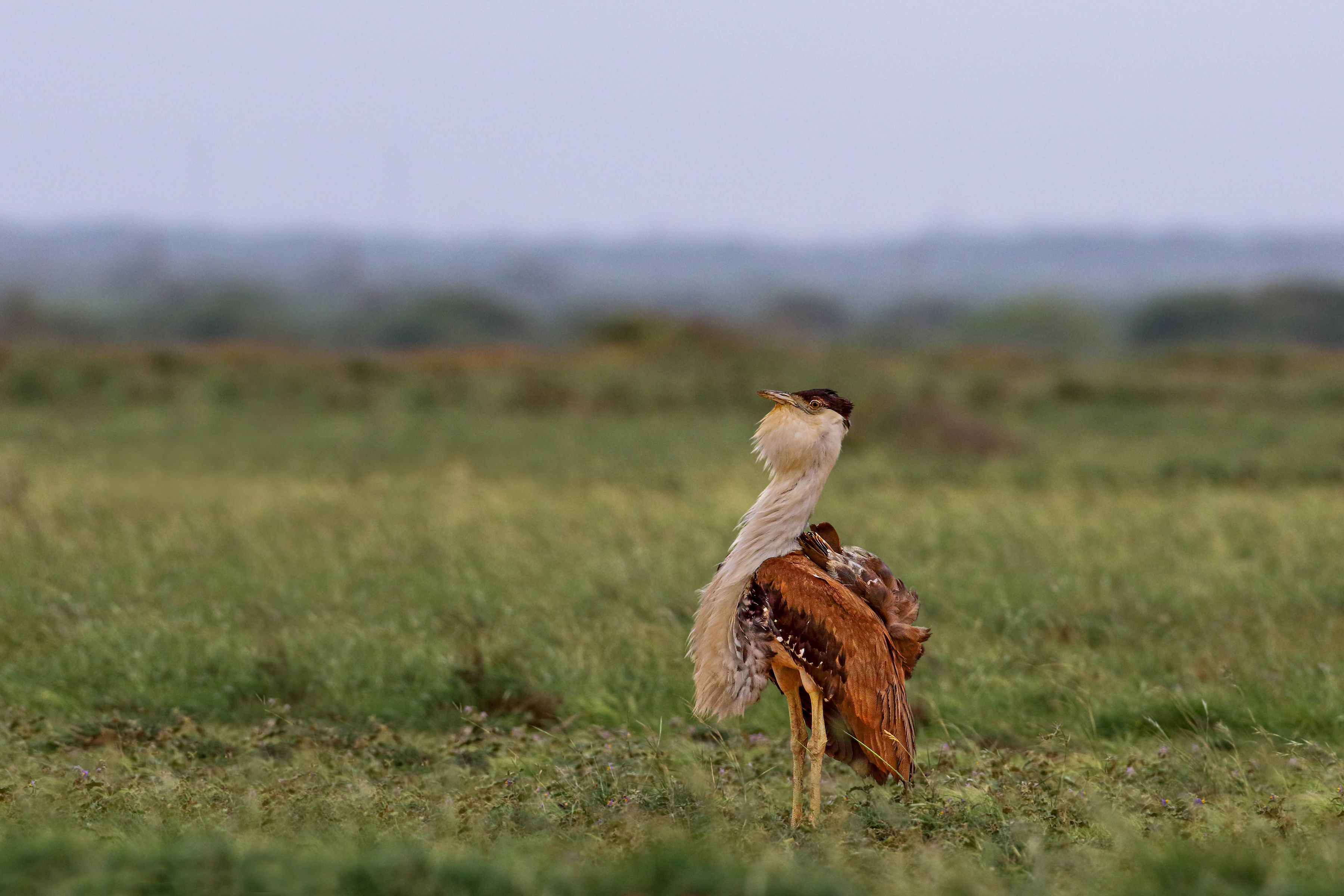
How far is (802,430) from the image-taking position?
16.8 feet

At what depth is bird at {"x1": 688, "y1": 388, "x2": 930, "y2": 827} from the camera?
16.8 feet

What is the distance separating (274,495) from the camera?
568 inches

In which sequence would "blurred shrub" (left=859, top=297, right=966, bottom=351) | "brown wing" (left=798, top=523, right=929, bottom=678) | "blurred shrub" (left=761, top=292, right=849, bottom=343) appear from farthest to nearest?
"blurred shrub" (left=761, top=292, right=849, bottom=343) < "blurred shrub" (left=859, top=297, right=966, bottom=351) < "brown wing" (left=798, top=523, right=929, bottom=678)

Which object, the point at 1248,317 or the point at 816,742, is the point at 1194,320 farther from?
the point at 816,742

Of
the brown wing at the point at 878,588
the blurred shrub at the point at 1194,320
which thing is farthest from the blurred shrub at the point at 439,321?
the brown wing at the point at 878,588

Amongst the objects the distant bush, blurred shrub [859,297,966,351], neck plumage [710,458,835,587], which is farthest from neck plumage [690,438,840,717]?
the distant bush

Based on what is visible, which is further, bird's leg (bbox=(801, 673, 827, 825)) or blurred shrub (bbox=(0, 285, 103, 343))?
blurred shrub (bbox=(0, 285, 103, 343))

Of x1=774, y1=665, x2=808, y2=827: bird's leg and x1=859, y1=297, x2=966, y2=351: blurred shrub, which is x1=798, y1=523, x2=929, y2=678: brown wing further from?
x1=859, y1=297, x2=966, y2=351: blurred shrub

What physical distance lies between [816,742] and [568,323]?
46572 millimetres

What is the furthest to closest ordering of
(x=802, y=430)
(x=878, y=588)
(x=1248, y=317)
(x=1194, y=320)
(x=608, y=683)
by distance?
(x=1194, y=320)
(x=1248, y=317)
(x=608, y=683)
(x=878, y=588)
(x=802, y=430)

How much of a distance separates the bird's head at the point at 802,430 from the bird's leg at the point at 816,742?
0.81 m

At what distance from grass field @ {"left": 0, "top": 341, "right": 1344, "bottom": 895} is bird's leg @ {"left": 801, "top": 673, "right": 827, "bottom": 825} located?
0.10 metres

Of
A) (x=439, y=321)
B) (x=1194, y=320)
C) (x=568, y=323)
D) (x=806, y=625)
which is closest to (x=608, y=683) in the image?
(x=806, y=625)

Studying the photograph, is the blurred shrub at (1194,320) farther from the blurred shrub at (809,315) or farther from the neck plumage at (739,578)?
the neck plumage at (739,578)
